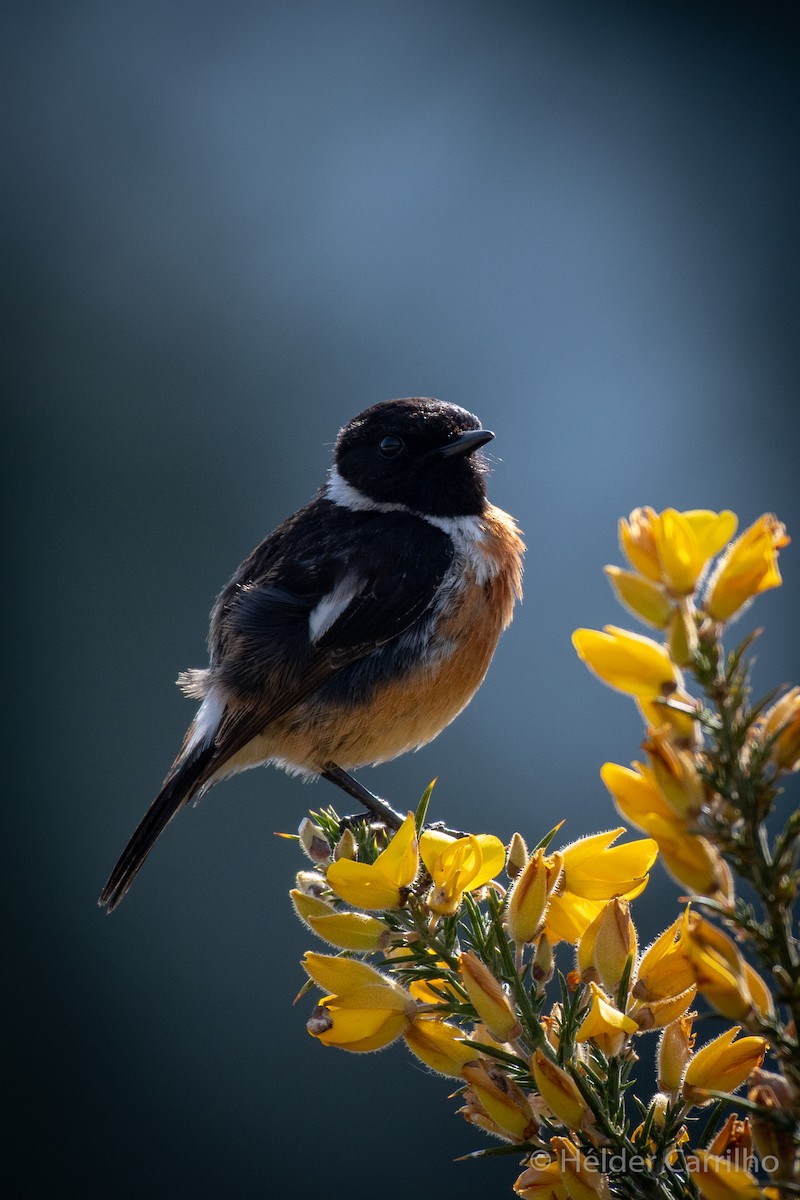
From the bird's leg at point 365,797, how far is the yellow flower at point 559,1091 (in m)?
1.87

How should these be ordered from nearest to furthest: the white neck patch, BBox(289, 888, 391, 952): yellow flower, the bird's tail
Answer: BBox(289, 888, 391, 952): yellow flower → the bird's tail → the white neck patch

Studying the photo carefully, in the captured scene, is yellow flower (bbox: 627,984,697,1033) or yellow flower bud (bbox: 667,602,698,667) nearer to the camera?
yellow flower bud (bbox: 667,602,698,667)

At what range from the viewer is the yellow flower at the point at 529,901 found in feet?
4.12

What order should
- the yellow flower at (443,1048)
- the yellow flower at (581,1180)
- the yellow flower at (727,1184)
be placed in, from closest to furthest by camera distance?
the yellow flower at (727,1184)
the yellow flower at (581,1180)
the yellow flower at (443,1048)

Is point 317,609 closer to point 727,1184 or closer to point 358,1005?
point 358,1005

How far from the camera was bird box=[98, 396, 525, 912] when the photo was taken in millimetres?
3459

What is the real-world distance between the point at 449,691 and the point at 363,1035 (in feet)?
7.24

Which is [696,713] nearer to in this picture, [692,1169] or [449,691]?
[692,1169]

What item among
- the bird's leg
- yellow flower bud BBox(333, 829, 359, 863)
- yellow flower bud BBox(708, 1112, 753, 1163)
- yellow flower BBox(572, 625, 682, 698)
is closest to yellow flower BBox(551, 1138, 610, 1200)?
yellow flower bud BBox(708, 1112, 753, 1163)

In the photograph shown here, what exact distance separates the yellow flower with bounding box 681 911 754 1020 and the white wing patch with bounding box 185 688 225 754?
8.74ft

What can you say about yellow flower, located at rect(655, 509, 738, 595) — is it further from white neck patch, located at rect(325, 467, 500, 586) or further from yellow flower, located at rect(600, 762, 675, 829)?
white neck patch, located at rect(325, 467, 500, 586)

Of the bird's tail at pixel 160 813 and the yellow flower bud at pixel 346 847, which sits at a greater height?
the yellow flower bud at pixel 346 847

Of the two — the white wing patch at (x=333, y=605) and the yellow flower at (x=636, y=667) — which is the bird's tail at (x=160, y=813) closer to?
the white wing patch at (x=333, y=605)

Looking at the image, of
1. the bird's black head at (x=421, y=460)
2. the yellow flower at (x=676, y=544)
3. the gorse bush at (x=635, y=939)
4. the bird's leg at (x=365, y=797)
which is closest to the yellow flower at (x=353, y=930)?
the gorse bush at (x=635, y=939)
